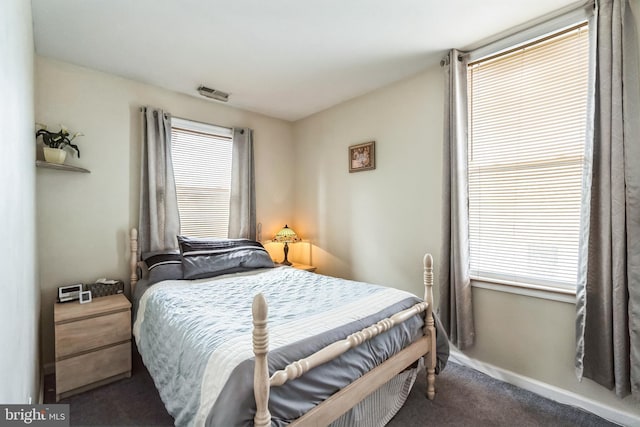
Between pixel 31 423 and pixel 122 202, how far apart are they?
2.16 m

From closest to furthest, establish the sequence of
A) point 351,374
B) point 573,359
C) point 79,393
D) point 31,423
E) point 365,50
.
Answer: point 31,423 → point 351,374 → point 573,359 → point 79,393 → point 365,50

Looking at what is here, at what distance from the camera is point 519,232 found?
2.21 metres

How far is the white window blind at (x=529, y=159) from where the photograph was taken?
6.48 feet

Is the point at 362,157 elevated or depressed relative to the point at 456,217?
elevated

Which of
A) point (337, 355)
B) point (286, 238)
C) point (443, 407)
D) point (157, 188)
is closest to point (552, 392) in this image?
point (443, 407)

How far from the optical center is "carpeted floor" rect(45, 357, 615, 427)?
182 cm

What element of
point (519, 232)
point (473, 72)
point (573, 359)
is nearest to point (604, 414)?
point (573, 359)

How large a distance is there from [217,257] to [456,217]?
2209mm

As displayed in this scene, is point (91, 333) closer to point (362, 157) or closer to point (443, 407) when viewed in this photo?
point (443, 407)

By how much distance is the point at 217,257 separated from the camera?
9.45 feet

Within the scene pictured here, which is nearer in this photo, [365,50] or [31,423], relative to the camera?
[31,423]

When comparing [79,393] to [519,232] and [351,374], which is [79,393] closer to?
[351,374]

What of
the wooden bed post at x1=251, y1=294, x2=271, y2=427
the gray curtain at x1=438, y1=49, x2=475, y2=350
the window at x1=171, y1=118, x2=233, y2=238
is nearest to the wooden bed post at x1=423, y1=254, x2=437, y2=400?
the gray curtain at x1=438, y1=49, x2=475, y2=350

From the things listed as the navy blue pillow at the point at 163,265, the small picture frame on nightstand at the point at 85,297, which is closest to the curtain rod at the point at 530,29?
the navy blue pillow at the point at 163,265
